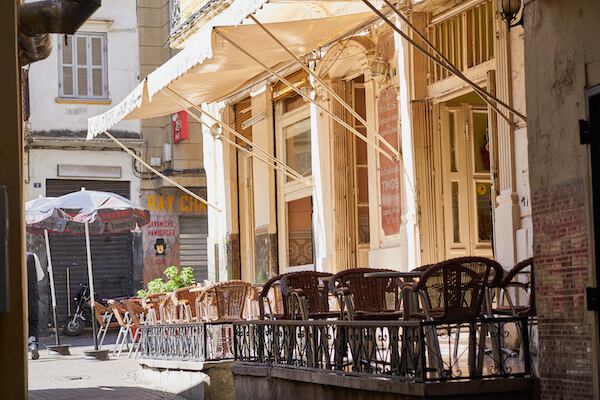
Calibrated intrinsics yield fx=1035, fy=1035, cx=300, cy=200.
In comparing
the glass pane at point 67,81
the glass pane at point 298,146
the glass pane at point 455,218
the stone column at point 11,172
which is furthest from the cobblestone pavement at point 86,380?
the glass pane at point 67,81

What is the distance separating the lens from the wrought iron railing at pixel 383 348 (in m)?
7.16

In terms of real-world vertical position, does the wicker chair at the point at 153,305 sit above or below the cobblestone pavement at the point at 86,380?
above

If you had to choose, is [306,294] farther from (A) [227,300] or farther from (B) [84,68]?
(B) [84,68]

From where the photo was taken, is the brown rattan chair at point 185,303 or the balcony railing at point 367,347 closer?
the balcony railing at point 367,347

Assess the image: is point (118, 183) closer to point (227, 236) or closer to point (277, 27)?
point (227, 236)

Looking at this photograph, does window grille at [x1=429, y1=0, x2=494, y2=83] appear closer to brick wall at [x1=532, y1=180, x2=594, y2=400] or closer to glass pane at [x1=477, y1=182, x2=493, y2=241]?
glass pane at [x1=477, y1=182, x2=493, y2=241]

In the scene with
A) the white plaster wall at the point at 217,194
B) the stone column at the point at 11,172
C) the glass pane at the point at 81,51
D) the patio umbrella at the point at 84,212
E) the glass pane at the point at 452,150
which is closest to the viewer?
the stone column at the point at 11,172

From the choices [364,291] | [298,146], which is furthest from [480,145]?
[298,146]

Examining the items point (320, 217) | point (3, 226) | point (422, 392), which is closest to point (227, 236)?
point (320, 217)

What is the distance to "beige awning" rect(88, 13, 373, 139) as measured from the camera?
12.5 meters

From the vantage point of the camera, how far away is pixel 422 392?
22.6 ft

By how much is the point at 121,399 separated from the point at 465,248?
462 cm

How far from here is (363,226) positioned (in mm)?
15477

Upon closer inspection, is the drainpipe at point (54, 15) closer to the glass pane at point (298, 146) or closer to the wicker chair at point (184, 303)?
the wicker chair at point (184, 303)
